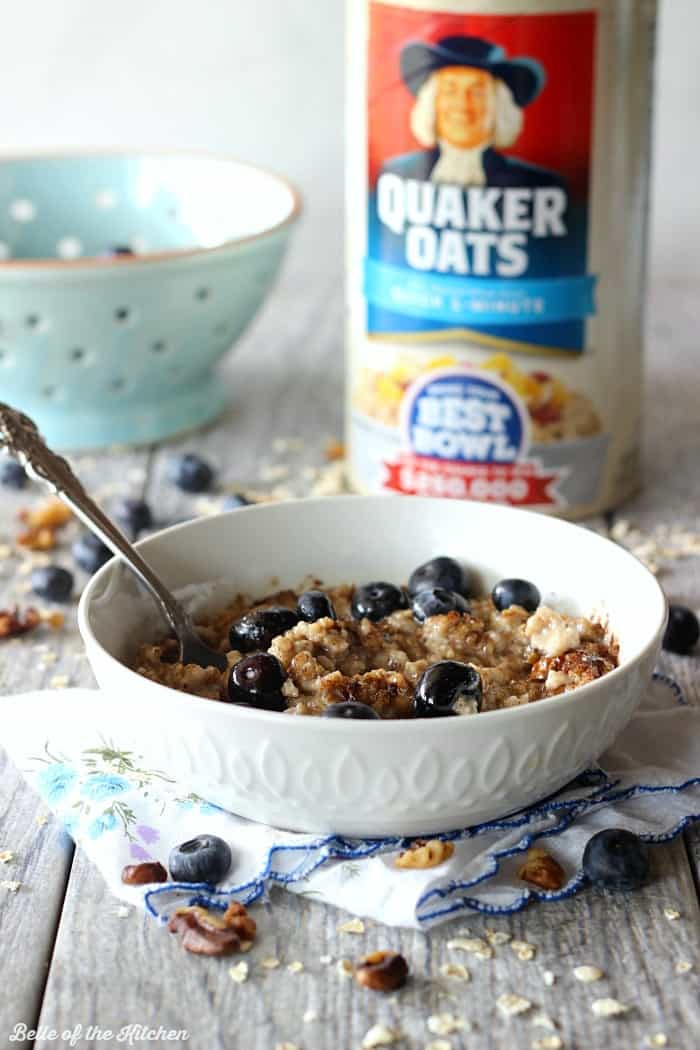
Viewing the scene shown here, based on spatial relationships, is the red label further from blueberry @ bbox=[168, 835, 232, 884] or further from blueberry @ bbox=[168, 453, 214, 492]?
blueberry @ bbox=[168, 835, 232, 884]

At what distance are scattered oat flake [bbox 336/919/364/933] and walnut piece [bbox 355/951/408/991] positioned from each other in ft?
0.11

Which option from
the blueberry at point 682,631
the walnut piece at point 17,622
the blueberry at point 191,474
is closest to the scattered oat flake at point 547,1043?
the blueberry at point 682,631

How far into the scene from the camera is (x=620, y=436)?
136 centimetres

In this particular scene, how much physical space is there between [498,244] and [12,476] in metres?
0.52

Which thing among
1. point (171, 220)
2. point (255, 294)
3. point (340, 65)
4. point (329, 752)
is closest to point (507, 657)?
point (329, 752)

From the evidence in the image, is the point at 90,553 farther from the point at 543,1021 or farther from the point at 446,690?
the point at 543,1021

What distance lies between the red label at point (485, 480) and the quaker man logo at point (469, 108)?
0.24 meters

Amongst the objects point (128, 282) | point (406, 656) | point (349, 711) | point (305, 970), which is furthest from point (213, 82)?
point (305, 970)

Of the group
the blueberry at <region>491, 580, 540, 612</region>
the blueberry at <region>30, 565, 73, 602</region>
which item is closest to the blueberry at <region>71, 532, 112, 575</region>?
the blueberry at <region>30, 565, 73, 602</region>

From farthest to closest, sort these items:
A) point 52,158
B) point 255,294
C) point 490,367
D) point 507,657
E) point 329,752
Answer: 1. point 52,158
2. point 255,294
3. point 490,367
4. point 507,657
5. point 329,752

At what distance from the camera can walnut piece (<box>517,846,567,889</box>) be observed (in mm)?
830

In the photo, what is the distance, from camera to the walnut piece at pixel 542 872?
83cm

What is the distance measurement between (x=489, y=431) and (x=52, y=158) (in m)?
0.66

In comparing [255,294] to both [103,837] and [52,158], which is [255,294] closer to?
[52,158]
